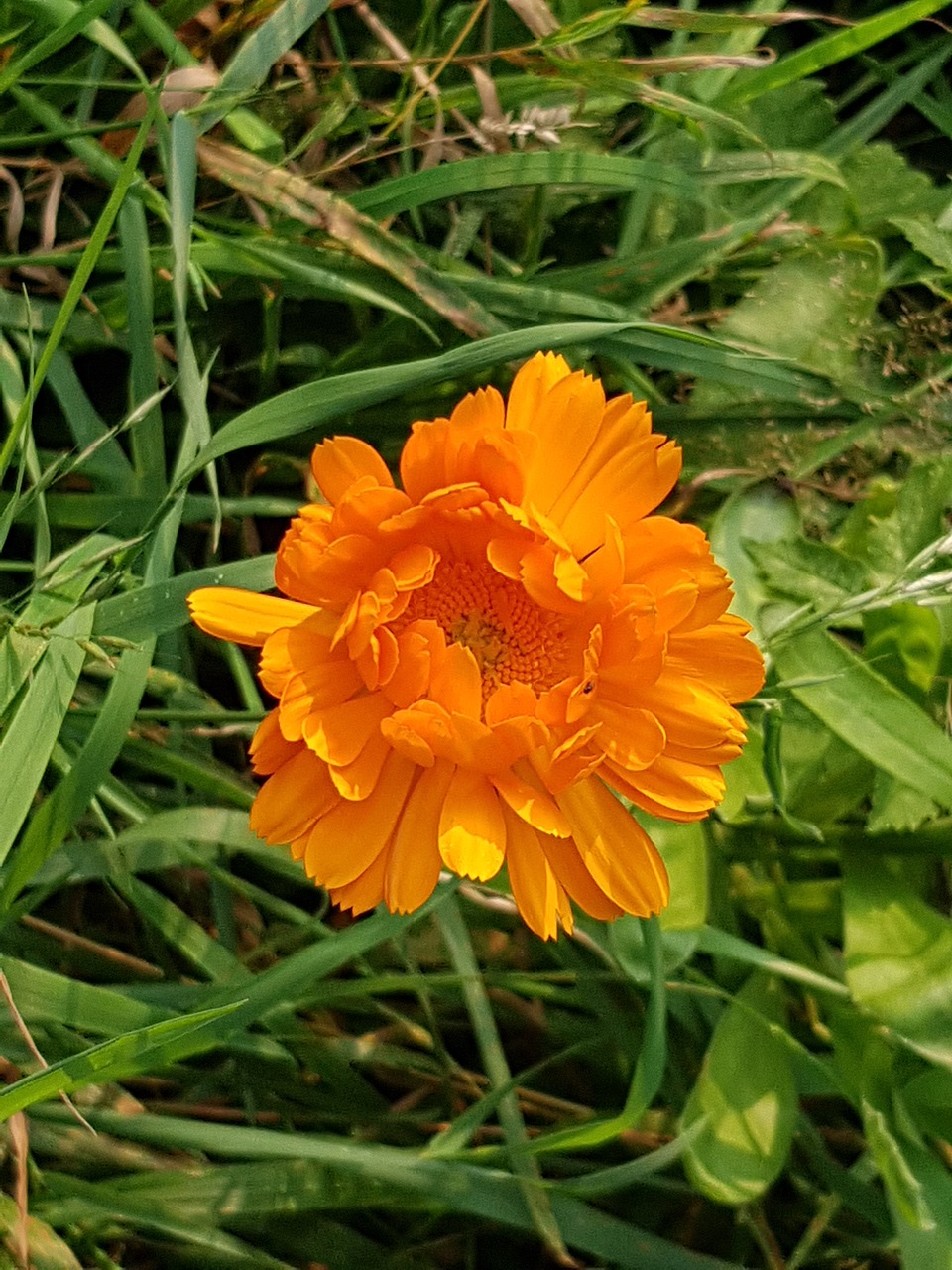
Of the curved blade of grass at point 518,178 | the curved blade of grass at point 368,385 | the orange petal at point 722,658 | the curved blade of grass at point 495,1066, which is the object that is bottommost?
the curved blade of grass at point 495,1066

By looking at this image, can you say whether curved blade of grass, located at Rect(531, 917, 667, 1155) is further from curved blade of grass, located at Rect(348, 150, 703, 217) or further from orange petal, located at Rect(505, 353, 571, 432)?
curved blade of grass, located at Rect(348, 150, 703, 217)

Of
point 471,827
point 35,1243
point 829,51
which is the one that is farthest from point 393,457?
point 35,1243

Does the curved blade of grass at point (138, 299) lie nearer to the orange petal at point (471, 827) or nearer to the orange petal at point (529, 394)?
the orange petal at point (529, 394)

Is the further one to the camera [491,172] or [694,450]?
[694,450]

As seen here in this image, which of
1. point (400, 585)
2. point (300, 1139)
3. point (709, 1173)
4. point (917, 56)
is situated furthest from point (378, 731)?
point (917, 56)

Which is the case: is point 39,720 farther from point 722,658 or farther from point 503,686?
point 722,658

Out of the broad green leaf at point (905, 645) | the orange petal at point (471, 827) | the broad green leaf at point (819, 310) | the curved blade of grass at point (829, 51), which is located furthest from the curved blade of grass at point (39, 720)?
the curved blade of grass at point (829, 51)

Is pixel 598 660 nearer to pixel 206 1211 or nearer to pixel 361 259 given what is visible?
pixel 361 259

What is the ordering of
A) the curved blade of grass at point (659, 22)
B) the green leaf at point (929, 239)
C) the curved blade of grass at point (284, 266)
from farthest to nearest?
the green leaf at point (929, 239), the curved blade of grass at point (284, 266), the curved blade of grass at point (659, 22)

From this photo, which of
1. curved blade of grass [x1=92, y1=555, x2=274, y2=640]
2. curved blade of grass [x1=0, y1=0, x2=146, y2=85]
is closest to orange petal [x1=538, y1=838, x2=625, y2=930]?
curved blade of grass [x1=92, y1=555, x2=274, y2=640]
